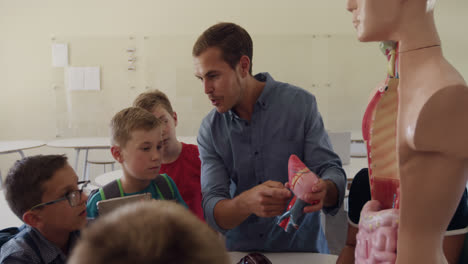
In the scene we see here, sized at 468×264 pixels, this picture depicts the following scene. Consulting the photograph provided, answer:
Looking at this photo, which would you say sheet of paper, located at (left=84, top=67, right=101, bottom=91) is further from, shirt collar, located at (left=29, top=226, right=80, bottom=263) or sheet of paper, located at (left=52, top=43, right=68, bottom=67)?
shirt collar, located at (left=29, top=226, right=80, bottom=263)

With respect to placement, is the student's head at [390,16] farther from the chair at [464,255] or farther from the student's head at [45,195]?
the student's head at [45,195]

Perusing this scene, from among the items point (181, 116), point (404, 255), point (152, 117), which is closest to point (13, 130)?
point (181, 116)

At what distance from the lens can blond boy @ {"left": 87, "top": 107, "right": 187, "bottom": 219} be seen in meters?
1.49

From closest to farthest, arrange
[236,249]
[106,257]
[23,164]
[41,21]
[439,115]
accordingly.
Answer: [106,257] < [439,115] < [23,164] < [236,249] < [41,21]

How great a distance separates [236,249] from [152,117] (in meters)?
0.67

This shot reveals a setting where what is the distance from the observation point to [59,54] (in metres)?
5.34

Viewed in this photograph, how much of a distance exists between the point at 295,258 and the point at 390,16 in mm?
938

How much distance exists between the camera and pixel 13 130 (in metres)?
5.50

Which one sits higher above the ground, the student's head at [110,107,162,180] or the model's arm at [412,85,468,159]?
the model's arm at [412,85,468,159]

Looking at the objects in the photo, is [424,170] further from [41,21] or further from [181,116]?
[41,21]

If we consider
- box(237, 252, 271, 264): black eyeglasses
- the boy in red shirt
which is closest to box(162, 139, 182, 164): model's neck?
the boy in red shirt

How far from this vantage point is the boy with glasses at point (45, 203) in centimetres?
117

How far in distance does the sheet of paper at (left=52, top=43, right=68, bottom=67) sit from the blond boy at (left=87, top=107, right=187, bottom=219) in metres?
4.36

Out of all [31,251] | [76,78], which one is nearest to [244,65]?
[31,251]
